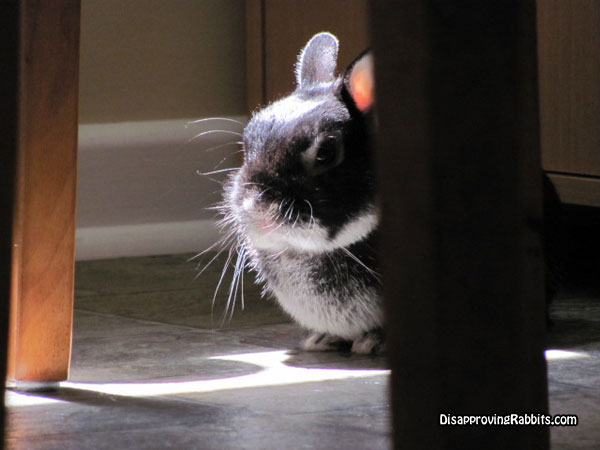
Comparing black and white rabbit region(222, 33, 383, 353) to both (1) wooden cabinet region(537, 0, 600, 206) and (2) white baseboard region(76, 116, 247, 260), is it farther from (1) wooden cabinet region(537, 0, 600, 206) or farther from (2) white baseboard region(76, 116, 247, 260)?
(2) white baseboard region(76, 116, 247, 260)

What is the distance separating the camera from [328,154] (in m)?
1.58

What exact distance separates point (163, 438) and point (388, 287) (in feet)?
1.62

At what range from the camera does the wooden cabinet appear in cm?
199

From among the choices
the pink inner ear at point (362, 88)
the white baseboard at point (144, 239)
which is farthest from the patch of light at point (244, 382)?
the white baseboard at point (144, 239)

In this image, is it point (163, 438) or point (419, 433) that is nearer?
point (419, 433)

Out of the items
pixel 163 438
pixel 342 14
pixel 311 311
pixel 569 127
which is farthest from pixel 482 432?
pixel 342 14

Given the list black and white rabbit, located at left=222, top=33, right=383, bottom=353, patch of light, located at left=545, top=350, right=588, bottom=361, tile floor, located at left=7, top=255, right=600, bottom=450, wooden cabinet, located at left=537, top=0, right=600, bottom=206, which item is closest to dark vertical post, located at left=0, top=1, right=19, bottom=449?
tile floor, located at left=7, top=255, right=600, bottom=450

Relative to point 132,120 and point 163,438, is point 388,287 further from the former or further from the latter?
point 132,120

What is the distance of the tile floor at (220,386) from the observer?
117cm

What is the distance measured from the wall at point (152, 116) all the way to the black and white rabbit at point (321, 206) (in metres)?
1.02

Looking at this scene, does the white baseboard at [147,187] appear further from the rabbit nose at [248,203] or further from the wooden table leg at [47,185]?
the wooden table leg at [47,185]

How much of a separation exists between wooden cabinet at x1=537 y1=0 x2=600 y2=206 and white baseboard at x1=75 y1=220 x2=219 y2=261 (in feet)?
3.14

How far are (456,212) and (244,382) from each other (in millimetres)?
780

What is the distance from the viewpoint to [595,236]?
2.60 metres
